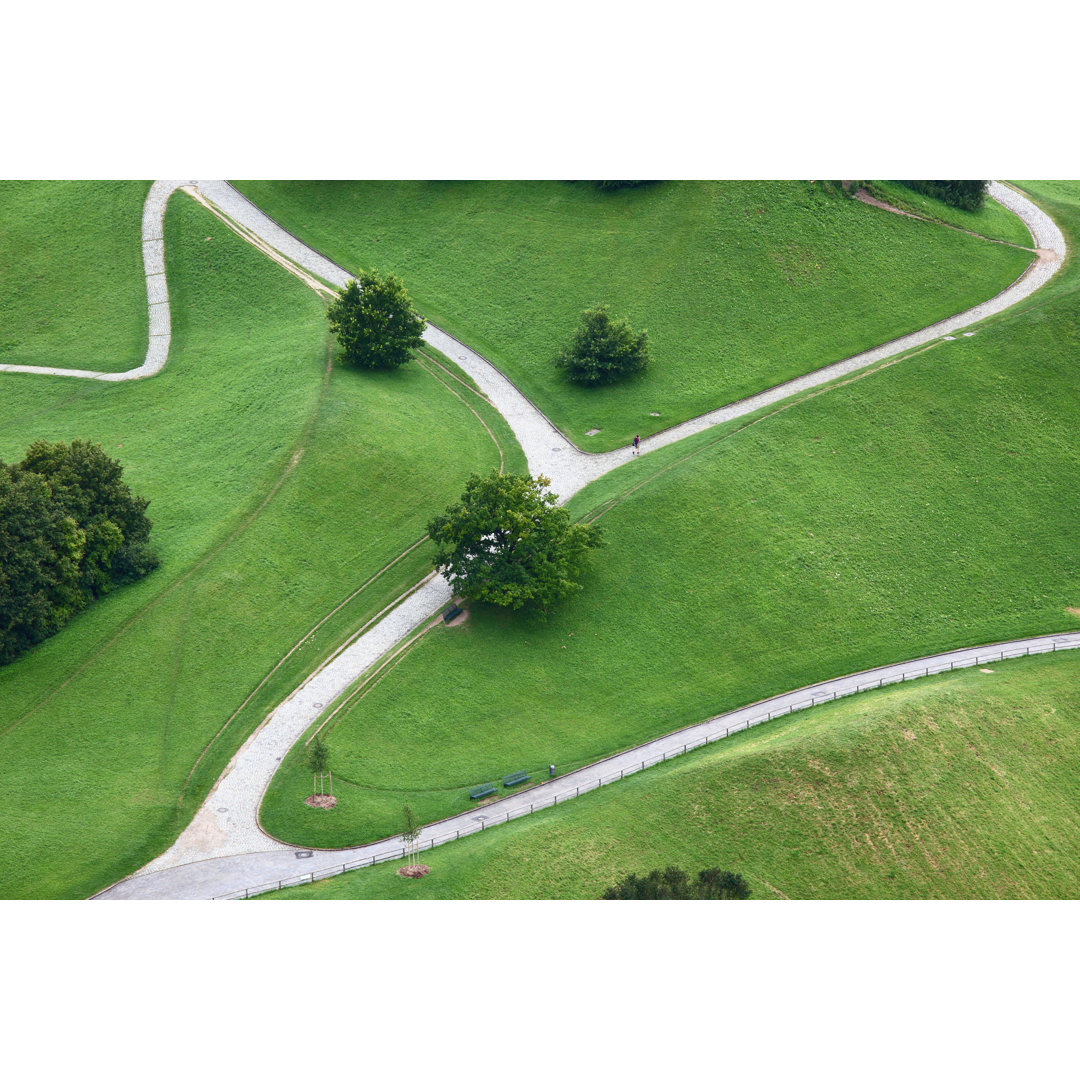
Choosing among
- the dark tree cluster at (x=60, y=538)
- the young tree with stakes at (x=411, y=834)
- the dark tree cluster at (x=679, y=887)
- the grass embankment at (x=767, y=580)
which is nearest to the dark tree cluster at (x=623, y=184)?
the grass embankment at (x=767, y=580)

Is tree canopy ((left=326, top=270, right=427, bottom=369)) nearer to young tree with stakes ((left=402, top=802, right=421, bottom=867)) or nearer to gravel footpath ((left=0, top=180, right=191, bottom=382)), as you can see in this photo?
gravel footpath ((left=0, top=180, right=191, bottom=382))

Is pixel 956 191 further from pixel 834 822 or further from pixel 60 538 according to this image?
pixel 60 538

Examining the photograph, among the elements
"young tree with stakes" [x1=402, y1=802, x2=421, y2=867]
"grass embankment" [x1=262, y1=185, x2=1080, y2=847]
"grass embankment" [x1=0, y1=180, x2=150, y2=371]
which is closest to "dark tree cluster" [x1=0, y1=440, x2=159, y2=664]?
"grass embankment" [x1=262, y1=185, x2=1080, y2=847]

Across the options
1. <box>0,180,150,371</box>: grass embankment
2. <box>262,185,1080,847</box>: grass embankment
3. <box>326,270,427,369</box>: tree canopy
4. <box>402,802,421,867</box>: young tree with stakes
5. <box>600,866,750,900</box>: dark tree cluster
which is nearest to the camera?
<box>600,866,750,900</box>: dark tree cluster

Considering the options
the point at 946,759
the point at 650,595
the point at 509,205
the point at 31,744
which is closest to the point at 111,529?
the point at 31,744

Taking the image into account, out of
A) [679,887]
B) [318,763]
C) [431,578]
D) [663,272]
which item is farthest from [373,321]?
[679,887]

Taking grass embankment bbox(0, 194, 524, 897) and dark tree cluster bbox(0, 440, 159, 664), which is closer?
grass embankment bbox(0, 194, 524, 897)

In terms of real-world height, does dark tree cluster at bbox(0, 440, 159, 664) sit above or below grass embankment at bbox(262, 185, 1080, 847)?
above
